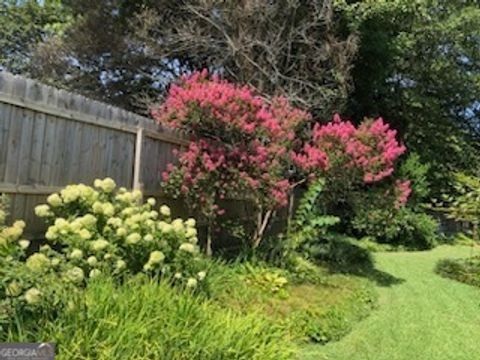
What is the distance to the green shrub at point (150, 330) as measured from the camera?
10.3 ft

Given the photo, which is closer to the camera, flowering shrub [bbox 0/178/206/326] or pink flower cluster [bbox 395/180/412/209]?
flowering shrub [bbox 0/178/206/326]

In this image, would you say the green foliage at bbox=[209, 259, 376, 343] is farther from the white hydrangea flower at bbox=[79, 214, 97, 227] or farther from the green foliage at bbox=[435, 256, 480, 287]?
the green foliage at bbox=[435, 256, 480, 287]

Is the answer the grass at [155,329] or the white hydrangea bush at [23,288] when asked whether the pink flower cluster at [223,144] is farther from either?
the white hydrangea bush at [23,288]

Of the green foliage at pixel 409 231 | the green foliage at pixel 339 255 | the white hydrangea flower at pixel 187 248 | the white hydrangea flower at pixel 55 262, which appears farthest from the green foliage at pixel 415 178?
the white hydrangea flower at pixel 55 262

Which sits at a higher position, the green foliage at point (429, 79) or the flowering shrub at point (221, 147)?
the green foliage at point (429, 79)

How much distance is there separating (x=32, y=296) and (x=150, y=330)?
30.3 inches

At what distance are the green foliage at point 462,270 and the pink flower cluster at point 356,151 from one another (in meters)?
3.04

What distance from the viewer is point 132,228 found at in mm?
4805

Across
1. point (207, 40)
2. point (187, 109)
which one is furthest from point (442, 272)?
point (207, 40)

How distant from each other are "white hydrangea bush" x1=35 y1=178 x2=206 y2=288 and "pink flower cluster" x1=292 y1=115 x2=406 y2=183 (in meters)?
2.97

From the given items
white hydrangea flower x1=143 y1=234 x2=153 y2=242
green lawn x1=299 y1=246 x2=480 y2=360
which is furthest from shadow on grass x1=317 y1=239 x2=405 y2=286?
white hydrangea flower x1=143 y1=234 x2=153 y2=242

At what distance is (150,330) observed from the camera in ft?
11.2

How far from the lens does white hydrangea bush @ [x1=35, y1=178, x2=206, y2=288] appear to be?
4480 mm

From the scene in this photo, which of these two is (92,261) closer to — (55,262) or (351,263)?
(55,262)
